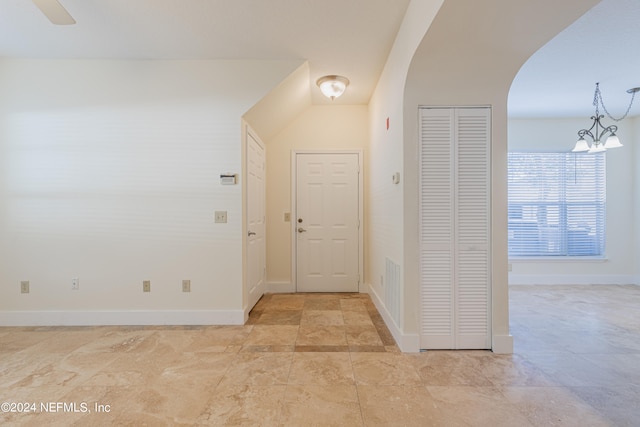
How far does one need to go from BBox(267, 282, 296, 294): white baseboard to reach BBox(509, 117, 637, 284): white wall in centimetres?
353

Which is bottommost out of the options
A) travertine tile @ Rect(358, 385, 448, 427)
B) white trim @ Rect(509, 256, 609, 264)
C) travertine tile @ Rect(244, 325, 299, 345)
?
travertine tile @ Rect(244, 325, 299, 345)

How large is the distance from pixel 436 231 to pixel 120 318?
3.20m

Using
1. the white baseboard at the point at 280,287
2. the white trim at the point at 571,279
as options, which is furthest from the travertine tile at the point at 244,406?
the white trim at the point at 571,279

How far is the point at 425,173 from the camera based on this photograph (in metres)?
2.35

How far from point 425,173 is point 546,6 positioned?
118 centimetres

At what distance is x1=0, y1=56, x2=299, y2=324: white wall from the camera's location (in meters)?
2.91

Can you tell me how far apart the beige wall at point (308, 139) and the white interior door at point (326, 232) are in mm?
232

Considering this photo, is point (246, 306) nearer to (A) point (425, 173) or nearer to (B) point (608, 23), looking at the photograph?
(A) point (425, 173)

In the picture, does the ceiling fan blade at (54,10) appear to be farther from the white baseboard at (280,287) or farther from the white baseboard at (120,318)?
the white baseboard at (280,287)

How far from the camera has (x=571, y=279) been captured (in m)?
4.58

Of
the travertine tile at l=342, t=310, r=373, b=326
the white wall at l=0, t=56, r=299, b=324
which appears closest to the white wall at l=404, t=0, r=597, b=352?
the travertine tile at l=342, t=310, r=373, b=326

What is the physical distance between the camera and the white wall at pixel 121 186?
2.91 m

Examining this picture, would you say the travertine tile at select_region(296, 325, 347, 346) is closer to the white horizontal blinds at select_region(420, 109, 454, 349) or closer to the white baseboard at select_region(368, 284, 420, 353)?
the white baseboard at select_region(368, 284, 420, 353)

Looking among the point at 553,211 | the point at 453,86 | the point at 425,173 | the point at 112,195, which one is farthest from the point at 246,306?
the point at 553,211
